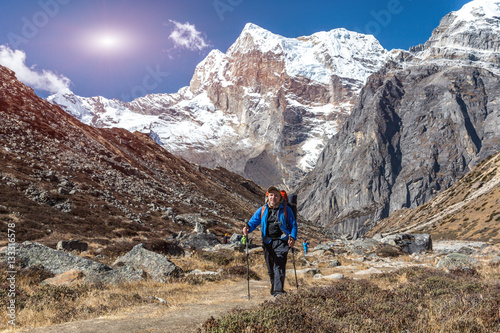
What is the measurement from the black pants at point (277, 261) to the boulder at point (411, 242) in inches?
1023

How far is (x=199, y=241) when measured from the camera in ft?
91.8

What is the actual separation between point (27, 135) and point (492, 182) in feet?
354

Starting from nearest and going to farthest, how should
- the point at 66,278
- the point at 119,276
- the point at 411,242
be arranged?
the point at 66,278 < the point at 119,276 < the point at 411,242

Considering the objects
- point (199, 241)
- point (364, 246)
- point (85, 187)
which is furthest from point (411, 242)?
point (85, 187)

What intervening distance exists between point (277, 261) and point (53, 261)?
9.21 m

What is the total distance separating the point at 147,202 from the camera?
1801 inches

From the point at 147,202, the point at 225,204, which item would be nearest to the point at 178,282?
the point at 147,202

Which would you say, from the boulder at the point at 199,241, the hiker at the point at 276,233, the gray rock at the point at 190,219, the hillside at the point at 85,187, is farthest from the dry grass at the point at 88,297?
the gray rock at the point at 190,219

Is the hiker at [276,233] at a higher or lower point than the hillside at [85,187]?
lower

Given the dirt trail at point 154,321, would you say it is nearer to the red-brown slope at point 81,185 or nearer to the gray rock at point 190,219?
the red-brown slope at point 81,185

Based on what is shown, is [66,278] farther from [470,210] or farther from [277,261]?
[470,210]

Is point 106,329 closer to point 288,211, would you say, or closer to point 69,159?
point 288,211

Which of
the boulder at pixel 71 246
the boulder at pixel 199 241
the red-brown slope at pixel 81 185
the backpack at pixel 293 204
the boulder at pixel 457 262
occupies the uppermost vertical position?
the red-brown slope at pixel 81 185

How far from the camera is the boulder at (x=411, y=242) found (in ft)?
96.9
